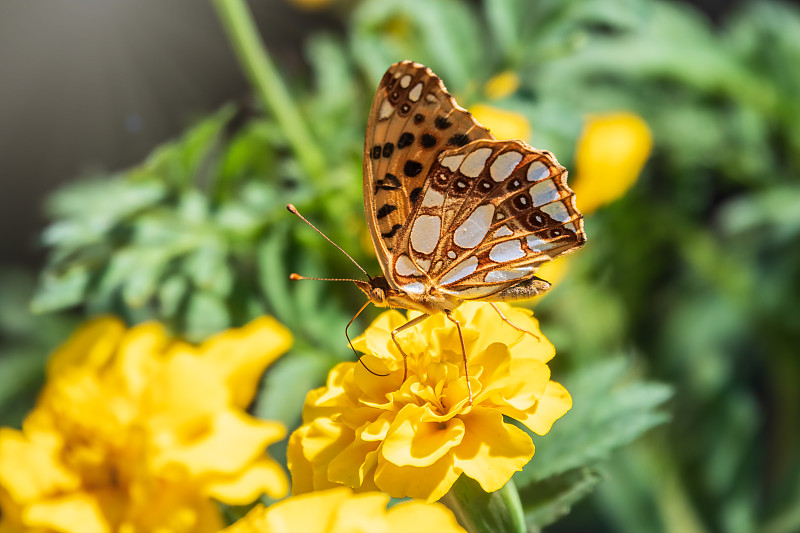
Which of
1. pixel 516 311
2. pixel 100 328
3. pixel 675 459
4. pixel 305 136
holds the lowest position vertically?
pixel 675 459

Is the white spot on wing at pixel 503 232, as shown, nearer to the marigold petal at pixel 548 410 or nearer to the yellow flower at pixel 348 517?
the marigold petal at pixel 548 410

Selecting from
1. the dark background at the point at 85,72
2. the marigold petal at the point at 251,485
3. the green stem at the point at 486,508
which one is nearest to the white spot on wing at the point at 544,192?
the green stem at the point at 486,508

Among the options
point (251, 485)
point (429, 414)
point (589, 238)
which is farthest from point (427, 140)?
point (589, 238)

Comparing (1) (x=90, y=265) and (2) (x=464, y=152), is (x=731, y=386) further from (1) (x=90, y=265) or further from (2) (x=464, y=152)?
(1) (x=90, y=265)

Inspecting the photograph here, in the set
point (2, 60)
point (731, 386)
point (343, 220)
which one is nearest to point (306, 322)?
point (343, 220)

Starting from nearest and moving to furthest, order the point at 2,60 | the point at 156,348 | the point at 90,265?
the point at 156,348 < the point at 90,265 < the point at 2,60
